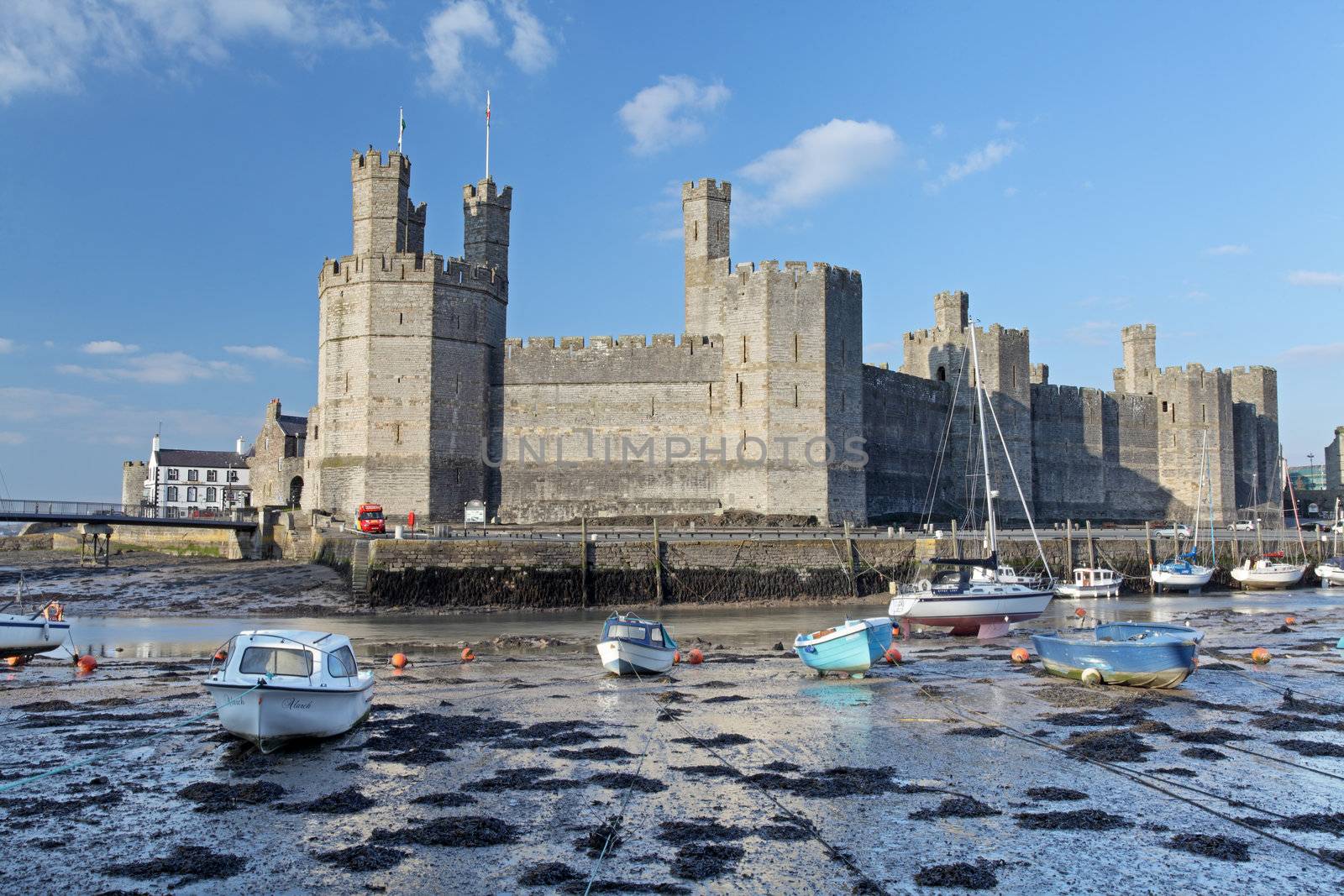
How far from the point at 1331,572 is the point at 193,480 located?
64894 millimetres

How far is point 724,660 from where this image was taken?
1839cm

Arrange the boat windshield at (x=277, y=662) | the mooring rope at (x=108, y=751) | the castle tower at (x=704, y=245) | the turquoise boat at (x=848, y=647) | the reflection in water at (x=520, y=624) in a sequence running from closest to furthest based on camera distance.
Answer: the mooring rope at (x=108, y=751)
the boat windshield at (x=277, y=662)
the turquoise boat at (x=848, y=647)
the reflection in water at (x=520, y=624)
the castle tower at (x=704, y=245)

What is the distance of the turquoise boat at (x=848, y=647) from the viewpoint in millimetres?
16125

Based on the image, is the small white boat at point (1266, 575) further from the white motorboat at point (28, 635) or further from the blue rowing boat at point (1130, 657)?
the white motorboat at point (28, 635)

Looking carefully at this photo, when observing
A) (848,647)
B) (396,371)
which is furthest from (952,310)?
(848,647)

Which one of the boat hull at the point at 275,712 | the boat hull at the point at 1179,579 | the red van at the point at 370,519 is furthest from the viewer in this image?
the boat hull at the point at 1179,579

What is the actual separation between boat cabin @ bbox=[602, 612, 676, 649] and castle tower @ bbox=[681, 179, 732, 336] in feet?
82.2

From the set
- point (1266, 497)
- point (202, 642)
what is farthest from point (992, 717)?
point (1266, 497)

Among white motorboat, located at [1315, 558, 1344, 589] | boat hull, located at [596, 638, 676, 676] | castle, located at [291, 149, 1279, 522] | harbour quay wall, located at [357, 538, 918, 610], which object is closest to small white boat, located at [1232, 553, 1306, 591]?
white motorboat, located at [1315, 558, 1344, 589]

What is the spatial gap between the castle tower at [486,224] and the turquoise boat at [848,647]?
86.9 feet

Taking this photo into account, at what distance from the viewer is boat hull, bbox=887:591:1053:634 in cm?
2192

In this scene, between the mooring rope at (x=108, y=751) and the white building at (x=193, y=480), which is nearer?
the mooring rope at (x=108, y=751)

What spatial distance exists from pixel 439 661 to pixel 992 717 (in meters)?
9.46

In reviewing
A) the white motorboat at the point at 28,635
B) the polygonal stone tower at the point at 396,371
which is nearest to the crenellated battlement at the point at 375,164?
the polygonal stone tower at the point at 396,371
